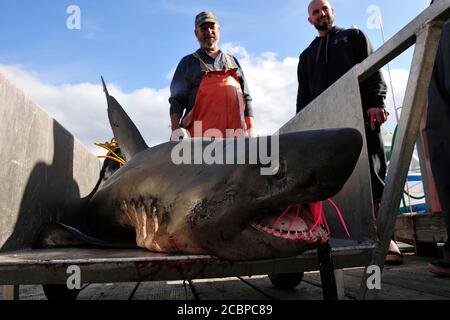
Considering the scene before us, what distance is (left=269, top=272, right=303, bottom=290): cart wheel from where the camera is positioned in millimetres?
2127

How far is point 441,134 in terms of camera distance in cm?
211

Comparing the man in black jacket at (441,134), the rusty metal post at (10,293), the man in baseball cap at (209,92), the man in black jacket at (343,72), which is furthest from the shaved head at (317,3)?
the rusty metal post at (10,293)

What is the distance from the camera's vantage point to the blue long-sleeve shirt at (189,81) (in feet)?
10.5

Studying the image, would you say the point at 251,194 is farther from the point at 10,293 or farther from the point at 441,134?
the point at 441,134

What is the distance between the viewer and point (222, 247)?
47.9 inches

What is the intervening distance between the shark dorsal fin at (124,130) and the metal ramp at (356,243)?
3.60ft

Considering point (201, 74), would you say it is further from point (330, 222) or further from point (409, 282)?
point (409, 282)

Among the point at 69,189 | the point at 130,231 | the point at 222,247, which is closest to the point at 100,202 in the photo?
the point at 130,231

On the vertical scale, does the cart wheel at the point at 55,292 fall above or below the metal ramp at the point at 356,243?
below

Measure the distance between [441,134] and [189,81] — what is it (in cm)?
194

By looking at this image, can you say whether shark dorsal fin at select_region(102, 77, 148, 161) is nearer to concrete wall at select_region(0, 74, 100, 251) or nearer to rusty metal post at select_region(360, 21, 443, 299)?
concrete wall at select_region(0, 74, 100, 251)

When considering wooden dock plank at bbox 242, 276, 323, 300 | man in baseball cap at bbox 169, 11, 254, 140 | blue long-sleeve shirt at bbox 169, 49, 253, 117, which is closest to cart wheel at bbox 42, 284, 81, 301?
wooden dock plank at bbox 242, 276, 323, 300

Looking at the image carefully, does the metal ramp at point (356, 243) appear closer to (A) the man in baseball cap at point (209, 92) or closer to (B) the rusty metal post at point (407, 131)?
(B) the rusty metal post at point (407, 131)

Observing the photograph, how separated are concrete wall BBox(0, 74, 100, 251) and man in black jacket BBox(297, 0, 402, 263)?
195 centimetres
